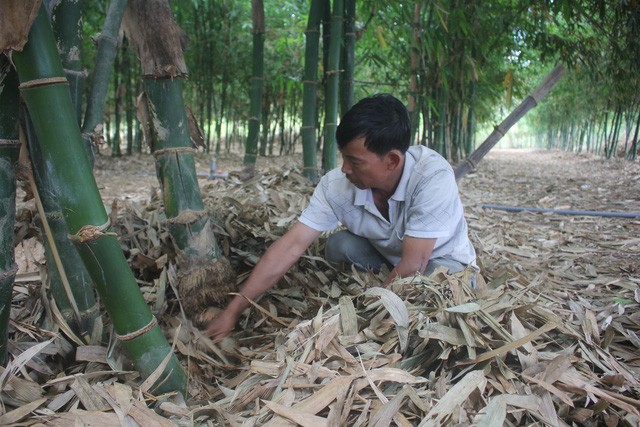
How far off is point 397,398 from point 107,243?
709 millimetres

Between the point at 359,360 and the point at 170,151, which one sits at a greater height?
the point at 170,151

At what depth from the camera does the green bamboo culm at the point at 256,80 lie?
2.96 meters

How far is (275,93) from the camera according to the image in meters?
11.2

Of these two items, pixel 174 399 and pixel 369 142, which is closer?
pixel 174 399

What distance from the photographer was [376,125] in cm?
164

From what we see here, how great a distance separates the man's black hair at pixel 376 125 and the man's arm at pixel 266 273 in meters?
0.39

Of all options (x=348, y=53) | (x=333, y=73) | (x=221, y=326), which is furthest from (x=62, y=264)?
(x=348, y=53)

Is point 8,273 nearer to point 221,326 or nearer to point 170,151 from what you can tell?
point 170,151

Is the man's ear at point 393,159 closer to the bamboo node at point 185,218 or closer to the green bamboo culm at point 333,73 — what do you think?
the bamboo node at point 185,218

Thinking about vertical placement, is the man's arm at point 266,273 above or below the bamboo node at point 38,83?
below

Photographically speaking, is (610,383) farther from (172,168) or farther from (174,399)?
(172,168)

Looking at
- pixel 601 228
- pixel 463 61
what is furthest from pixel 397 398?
pixel 463 61

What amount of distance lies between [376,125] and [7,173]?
3.66ft

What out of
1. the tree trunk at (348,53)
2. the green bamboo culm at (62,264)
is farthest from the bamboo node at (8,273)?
the tree trunk at (348,53)
